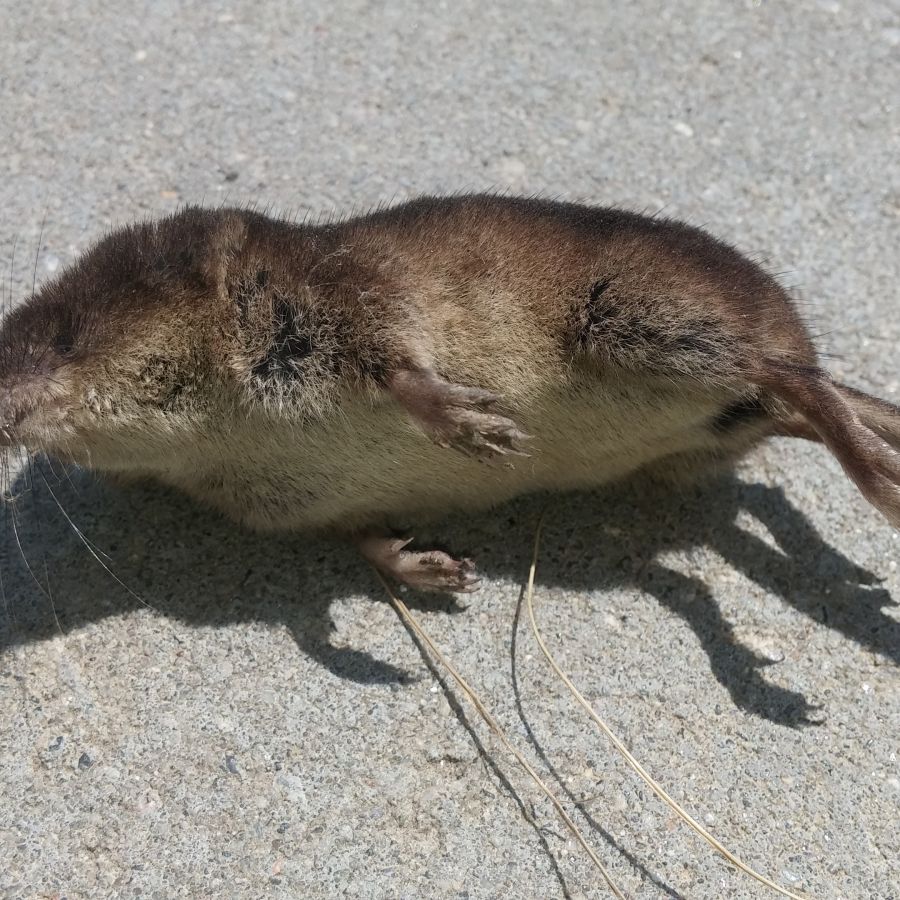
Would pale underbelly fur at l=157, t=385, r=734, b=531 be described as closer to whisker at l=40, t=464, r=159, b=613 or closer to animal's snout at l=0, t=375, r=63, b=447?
whisker at l=40, t=464, r=159, b=613

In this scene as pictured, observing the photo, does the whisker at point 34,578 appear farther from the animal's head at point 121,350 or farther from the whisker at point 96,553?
the animal's head at point 121,350

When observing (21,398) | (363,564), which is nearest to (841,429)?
(363,564)

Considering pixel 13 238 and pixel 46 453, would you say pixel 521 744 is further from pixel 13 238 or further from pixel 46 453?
pixel 13 238

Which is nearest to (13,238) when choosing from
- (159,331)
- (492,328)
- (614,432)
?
(159,331)

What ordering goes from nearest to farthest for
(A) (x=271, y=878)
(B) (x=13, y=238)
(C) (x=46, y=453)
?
1. (A) (x=271, y=878)
2. (C) (x=46, y=453)
3. (B) (x=13, y=238)

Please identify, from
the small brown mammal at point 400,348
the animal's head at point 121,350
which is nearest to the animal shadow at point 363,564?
the small brown mammal at point 400,348

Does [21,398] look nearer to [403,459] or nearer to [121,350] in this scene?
[121,350]
